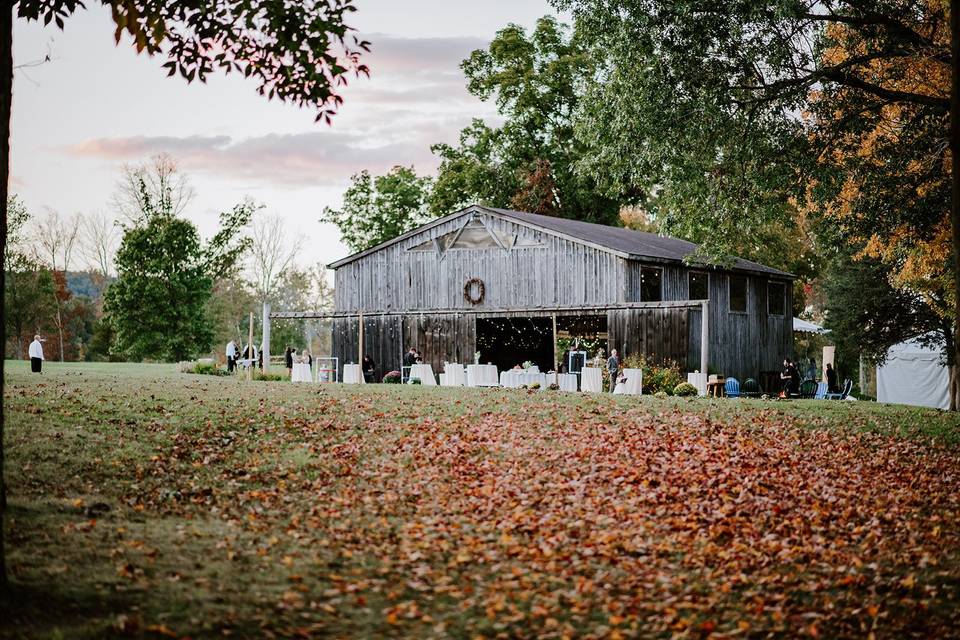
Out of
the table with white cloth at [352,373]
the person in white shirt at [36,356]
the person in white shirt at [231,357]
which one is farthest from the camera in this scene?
the person in white shirt at [231,357]

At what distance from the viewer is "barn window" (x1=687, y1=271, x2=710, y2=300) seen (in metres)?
34.7

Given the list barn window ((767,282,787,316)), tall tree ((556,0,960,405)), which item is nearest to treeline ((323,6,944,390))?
tall tree ((556,0,960,405))

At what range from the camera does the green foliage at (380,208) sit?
53875 millimetres

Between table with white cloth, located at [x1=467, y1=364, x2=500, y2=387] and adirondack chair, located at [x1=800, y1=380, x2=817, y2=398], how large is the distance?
11.4 meters

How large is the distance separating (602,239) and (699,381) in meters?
8.00

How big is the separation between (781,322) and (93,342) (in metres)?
46.2

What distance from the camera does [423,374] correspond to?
3105cm

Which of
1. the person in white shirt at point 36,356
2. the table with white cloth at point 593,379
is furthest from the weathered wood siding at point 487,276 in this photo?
the person in white shirt at point 36,356

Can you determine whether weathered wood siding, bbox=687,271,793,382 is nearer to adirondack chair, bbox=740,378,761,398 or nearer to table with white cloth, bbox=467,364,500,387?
adirondack chair, bbox=740,378,761,398

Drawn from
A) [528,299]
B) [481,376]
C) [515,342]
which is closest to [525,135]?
[515,342]

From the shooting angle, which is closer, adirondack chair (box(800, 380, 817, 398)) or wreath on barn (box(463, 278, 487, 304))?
adirondack chair (box(800, 380, 817, 398))

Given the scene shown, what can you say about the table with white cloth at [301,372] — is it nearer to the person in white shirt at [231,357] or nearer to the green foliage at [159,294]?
the person in white shirt at [231,357]

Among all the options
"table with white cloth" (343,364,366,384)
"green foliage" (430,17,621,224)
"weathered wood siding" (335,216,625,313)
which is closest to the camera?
"weathered wood siding" (335,216,625,313)

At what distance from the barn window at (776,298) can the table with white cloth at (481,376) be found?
14430mm
